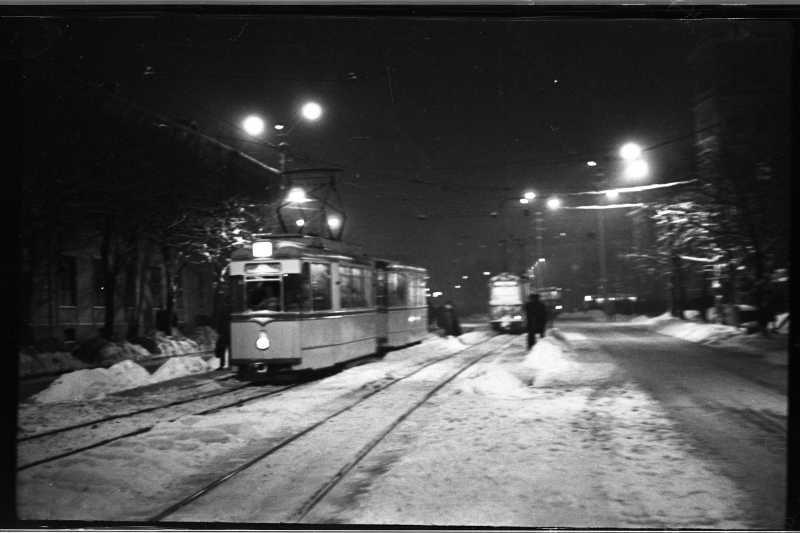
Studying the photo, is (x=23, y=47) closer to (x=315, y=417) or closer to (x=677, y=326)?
(x=315, y=417)

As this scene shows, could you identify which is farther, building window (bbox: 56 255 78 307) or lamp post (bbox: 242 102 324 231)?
building window (bbox: 56 255 78 307)

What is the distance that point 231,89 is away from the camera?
37.2 feet

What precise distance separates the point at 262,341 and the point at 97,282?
1416 cm

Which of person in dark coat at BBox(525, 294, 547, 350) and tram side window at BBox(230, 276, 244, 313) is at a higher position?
tram side window at BBox(230, 276, 244, 313)

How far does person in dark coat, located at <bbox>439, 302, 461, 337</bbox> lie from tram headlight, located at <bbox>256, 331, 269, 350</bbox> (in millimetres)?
16138

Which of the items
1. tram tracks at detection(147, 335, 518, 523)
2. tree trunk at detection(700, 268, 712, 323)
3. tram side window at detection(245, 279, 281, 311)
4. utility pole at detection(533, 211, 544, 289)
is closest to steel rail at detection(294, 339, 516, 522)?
tram tracks at detection(147, 335, 518, 523)

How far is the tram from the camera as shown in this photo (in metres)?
36.4

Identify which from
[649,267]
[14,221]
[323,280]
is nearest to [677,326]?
[649,267]

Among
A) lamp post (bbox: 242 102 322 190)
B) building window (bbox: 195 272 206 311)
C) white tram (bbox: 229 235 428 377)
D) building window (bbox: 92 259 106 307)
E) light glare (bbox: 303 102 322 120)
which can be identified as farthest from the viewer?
building window (bbox: 195 272 206 311)

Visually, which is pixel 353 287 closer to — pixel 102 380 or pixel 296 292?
pixel 296 292

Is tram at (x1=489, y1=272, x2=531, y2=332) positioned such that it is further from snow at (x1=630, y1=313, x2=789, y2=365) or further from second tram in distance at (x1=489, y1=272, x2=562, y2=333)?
snow at (x1=630, y1=313, x2=789, y2=365)

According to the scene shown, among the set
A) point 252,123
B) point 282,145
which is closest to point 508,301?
point 282,145

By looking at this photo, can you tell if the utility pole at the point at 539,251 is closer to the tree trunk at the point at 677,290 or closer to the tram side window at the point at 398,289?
the tree trunk at the point at 677,290

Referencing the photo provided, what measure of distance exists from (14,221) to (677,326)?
2908 centimetres
